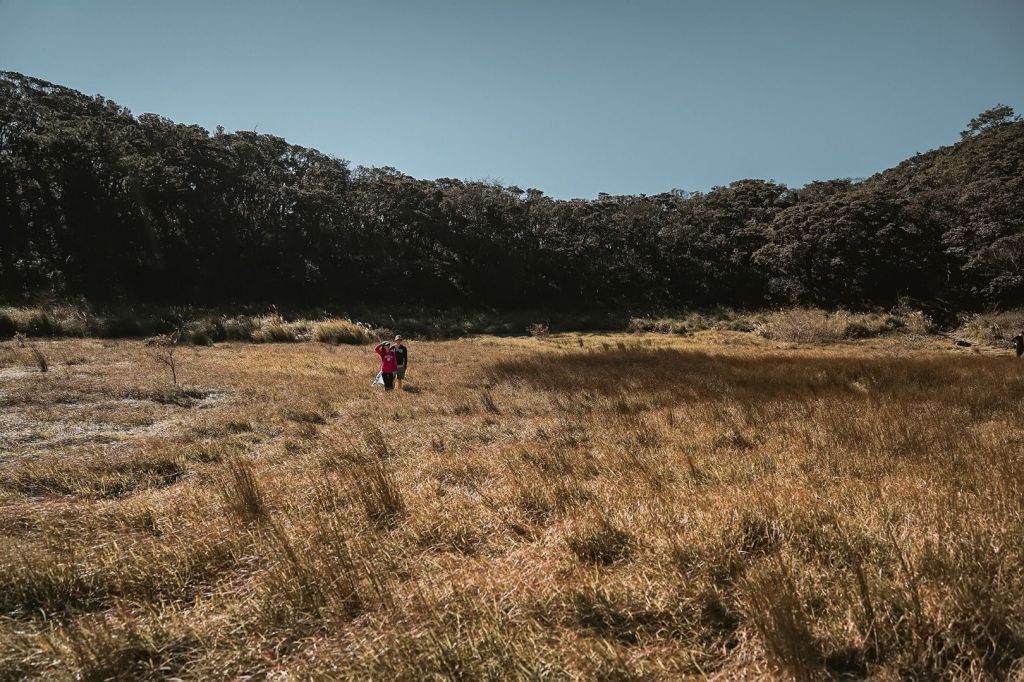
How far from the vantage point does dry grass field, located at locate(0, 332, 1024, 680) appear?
205 centimetres

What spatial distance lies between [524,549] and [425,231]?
1932 inches

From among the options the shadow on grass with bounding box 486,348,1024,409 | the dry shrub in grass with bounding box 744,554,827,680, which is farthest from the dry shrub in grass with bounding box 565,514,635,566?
the shadow on grass with bounding box 486,348,1024,409

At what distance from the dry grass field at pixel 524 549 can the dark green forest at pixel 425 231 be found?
34457 millimetres

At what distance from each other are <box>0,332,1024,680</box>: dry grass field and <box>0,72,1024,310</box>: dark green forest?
113ft

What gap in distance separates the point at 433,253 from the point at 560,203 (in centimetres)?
1678

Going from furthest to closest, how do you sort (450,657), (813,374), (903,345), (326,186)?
(326,186) < (903,345) < (813,374) < (450,657)

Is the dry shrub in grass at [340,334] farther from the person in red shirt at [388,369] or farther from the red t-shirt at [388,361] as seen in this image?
the person in red shirt at [388,369]

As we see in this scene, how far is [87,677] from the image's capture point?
2.06 m

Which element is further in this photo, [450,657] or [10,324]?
[10,324]

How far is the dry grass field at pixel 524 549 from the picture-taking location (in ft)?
6.73

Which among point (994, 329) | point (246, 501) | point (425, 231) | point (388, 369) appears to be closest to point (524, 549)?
point (246, 501)

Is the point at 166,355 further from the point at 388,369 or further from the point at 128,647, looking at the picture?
the point at 128,647

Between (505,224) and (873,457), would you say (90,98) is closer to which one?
(505,224)

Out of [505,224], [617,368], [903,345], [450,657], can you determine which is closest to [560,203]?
[505,224]
